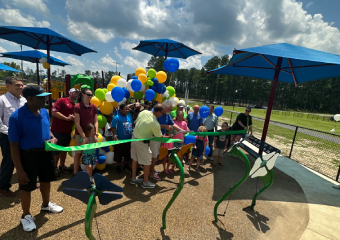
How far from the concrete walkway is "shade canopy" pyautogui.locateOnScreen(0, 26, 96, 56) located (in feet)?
25.7

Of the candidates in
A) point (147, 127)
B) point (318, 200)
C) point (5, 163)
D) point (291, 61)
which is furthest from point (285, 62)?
point (5, 163)

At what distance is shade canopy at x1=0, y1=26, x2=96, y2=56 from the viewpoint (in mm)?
5043

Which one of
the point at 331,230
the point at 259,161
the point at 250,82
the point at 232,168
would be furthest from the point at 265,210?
the point at 250,82

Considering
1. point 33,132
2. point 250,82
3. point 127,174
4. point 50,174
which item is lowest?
point 127,174

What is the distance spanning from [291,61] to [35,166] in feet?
21.0

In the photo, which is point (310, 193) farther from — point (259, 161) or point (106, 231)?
point (106, 231)

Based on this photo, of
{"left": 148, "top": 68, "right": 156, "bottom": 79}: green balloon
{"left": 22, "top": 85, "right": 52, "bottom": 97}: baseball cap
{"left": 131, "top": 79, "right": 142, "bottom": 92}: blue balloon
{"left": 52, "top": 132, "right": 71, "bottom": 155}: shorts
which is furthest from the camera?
{"left": 148, "top": 68, "right": 156, "bottom": 79}: green balloon

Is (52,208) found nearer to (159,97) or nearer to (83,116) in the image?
(83,116)

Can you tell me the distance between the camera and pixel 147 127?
9.93ft

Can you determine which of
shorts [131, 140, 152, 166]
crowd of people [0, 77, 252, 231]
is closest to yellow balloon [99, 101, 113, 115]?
crowd of people [0, 77, 252, 231]

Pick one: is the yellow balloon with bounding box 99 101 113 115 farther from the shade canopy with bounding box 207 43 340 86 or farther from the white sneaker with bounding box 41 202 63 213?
the shade canopy with bounding box 207 43 340 86

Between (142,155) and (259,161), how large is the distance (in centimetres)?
212

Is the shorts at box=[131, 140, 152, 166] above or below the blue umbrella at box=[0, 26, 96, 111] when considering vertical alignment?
below

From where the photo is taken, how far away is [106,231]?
236cm
